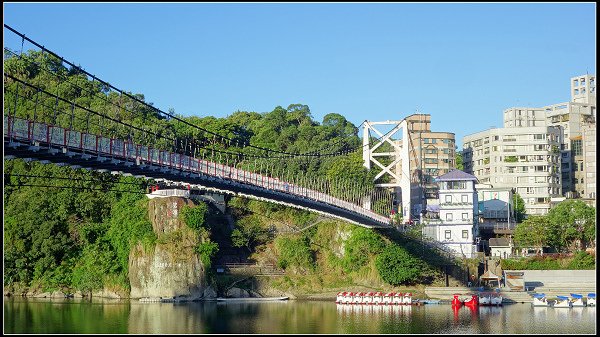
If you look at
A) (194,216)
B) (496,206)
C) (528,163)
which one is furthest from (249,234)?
(528,163)

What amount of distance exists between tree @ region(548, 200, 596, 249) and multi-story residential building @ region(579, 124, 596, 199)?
1734 cm

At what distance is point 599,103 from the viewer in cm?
2648

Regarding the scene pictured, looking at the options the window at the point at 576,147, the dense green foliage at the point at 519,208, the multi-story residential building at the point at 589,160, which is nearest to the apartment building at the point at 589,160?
the multi-story residential building at the point at 589,160

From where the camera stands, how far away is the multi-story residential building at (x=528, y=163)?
78625mm

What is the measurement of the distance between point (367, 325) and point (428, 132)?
50.9 metres

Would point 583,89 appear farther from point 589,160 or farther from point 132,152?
point 132,152

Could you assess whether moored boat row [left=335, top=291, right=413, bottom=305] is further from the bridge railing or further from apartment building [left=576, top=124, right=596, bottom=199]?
apartment building [left=576, top=124, right=596, bottom=199]

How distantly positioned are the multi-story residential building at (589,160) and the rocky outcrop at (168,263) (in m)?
37.7

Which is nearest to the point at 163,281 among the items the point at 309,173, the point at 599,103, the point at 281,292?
the point at 281,292

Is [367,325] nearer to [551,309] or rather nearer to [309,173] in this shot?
[551,309]

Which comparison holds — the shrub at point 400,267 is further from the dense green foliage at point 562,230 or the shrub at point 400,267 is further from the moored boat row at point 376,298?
the dense green foliage at point 562,230

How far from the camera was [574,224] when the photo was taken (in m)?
59.2

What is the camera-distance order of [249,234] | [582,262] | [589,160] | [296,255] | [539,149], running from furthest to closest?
[539,149]
[589,160]
[249,234]
[296,255]
[582,262]

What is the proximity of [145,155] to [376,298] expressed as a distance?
61.1 feet
